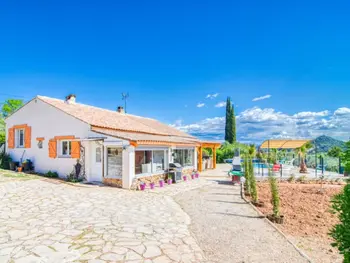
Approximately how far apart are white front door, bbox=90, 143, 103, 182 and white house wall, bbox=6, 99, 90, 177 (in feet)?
3.59

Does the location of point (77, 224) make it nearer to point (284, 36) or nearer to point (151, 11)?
point (151, 11)

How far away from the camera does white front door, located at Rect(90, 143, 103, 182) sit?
51.4ft

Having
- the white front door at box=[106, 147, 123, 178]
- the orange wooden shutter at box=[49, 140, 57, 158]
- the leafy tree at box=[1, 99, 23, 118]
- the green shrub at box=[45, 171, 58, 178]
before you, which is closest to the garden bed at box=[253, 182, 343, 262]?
the white front door at box=[106, 147, 123, 178]

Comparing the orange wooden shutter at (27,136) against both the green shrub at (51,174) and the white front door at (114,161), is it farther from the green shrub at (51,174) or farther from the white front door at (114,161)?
the white front door at (114,161)

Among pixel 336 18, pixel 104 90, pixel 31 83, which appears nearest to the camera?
pixel 336 18

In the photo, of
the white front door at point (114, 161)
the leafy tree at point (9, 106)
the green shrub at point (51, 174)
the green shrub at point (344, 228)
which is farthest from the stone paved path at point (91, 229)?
the leafy tree at point (9, 106)

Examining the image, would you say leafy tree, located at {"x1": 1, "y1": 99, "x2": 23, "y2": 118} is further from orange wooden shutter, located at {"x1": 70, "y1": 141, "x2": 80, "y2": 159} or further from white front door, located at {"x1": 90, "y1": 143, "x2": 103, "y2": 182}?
white front door, located at {"x1": 90, "y1": 143, "x2": 103, "y2": 182}

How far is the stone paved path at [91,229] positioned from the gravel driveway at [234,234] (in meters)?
0.39

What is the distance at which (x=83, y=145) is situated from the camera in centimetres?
1602

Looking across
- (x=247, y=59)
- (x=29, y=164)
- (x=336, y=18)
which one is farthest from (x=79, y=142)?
(x=336, y=18)

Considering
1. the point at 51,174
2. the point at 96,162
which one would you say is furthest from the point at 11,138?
the point at 96,162

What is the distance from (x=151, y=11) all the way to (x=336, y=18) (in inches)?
417

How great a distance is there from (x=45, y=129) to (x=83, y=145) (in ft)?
14.4

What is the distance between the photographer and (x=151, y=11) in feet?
52.6
